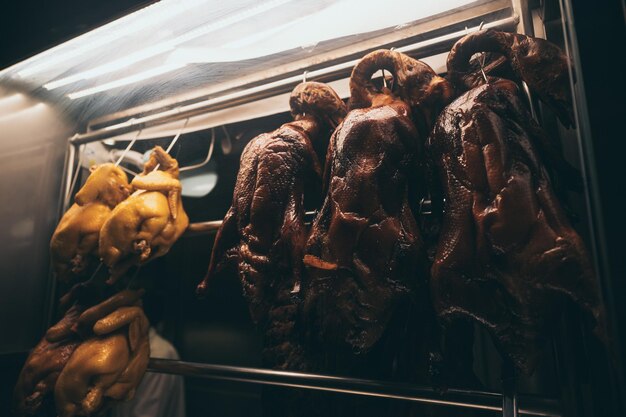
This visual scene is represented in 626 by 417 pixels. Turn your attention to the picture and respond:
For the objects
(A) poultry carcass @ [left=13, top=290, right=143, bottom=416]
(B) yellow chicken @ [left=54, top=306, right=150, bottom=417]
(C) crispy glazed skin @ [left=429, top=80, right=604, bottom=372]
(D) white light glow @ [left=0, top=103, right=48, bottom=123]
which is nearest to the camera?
(C) crispy glazed skin @ [left=429, top=80, right=604, bottom=372]

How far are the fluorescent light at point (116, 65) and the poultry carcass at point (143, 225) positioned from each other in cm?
59

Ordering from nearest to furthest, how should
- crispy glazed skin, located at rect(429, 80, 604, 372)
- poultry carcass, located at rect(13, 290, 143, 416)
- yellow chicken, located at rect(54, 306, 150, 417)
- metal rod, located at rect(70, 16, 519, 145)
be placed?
crispy glazed skin, located at rect(429, 80, 604, 372) → metal rod, located at rect(70, 16, 519, 145) → yellow chicken, located at rect(54, 306, 150, 417) → poultry carcass, located at rect(13, 290, 143, 416)

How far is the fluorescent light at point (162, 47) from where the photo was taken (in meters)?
1.45

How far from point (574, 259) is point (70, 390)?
1.99 metres

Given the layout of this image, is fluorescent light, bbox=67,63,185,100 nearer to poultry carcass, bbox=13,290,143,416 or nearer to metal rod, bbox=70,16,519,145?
metal rod, bbox=70,16,519,145

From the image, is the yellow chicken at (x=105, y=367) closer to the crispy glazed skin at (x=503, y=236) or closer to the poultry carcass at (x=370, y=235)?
the poultry carcass at (x=370, y=235)

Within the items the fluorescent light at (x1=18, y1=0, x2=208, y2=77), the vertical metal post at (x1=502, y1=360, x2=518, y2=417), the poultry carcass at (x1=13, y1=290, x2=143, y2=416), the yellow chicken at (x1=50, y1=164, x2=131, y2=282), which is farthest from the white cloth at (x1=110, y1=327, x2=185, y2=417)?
the vertical metal post at (x1=502, y1=360, x2=518, y2=417)

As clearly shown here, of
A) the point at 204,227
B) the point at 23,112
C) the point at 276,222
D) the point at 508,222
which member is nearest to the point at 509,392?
the point at 508,222

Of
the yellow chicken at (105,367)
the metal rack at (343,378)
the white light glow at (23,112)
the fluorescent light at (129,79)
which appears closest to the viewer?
the metal rack at (343,378)

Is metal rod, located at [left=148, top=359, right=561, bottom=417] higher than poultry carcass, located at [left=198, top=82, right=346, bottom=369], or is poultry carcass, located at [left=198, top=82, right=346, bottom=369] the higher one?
poultry carcass, located at [left=198, top=82, right=346, bottom=369]

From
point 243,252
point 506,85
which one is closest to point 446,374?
point 243,252

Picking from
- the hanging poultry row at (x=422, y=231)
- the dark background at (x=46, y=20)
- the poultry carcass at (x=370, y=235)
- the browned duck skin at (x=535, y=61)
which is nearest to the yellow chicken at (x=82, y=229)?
the dark background at (x=46, y=20)

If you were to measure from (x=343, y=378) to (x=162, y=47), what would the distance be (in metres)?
1.68

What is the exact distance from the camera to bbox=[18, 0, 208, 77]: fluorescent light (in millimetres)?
1322
